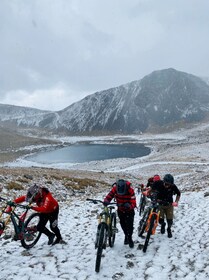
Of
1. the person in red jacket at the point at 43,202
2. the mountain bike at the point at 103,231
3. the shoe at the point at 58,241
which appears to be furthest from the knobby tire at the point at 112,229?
the person in red jacket at the point at 43,202

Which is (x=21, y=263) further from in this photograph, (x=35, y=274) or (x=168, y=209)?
(x=168, y=209)

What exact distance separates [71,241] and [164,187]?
4.41 meters

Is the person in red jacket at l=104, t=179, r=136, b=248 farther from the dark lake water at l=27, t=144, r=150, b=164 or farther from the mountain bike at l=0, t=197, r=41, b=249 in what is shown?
the dark lake water at l=27, t=144, r=150, b=164

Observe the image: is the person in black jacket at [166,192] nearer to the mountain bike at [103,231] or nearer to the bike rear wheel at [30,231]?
the mountain bike at [103,231]

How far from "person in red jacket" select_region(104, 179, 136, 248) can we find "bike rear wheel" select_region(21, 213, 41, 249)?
113 inches

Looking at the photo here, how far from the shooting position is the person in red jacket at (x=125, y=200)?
9.27 m

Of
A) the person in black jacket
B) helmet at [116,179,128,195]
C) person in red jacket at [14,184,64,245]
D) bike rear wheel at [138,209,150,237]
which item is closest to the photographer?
helmet at [116,179,128,195]

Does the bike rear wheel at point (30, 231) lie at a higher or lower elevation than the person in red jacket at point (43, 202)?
lower

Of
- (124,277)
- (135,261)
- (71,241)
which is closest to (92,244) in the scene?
(71,241)

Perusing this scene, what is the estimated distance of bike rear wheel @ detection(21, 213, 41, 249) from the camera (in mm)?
9578

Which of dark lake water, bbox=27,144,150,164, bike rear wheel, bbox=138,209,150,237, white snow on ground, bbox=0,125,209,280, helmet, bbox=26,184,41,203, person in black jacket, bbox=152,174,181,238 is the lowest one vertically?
dark lake water, bbox=27,144,150,164

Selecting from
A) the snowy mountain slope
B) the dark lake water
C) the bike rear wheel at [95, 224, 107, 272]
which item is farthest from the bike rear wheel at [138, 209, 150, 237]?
the dark lake water

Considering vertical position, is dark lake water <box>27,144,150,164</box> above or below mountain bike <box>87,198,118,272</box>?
below

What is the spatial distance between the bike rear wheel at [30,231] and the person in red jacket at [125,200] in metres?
2.87
